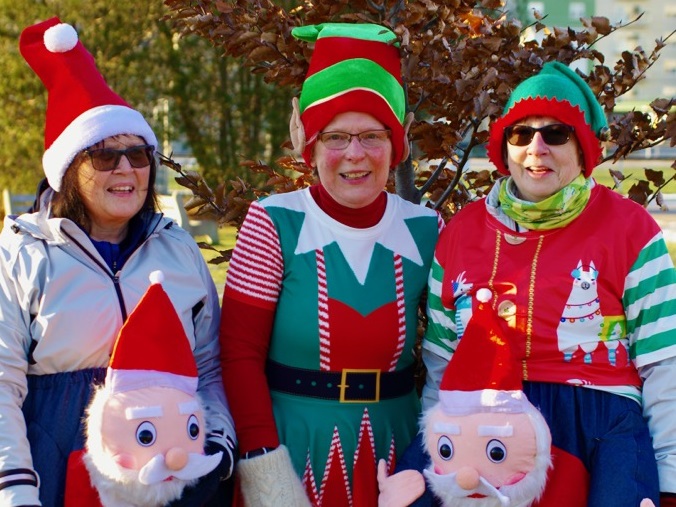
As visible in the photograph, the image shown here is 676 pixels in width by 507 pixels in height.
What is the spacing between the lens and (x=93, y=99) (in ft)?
9.12

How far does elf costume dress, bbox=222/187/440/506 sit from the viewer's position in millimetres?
2773

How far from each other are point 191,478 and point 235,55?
1821 mm

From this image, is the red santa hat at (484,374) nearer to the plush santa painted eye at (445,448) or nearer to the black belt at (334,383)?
the plush santa painted eye at (445,448)

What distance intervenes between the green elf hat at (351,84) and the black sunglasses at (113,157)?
1.65ft

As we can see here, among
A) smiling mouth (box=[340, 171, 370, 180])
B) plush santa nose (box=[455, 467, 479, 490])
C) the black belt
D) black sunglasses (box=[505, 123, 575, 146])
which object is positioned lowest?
plush santa nose (box=[455, 467, 479, 490])

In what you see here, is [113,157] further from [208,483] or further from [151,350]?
[208,483]

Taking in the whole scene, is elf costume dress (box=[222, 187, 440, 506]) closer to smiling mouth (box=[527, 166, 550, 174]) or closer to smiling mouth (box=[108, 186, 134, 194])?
smiling mouth (box=[108, 186, 134, 194])

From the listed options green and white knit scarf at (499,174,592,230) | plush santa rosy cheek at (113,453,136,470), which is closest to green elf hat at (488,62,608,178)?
green and white knit scarf at (499,174,592,230)

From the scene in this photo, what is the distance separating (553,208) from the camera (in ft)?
8.50

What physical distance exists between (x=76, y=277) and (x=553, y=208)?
1.38 metres

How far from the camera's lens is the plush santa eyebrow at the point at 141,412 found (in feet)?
7.79

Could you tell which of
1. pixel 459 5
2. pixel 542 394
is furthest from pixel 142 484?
pixel 459 5

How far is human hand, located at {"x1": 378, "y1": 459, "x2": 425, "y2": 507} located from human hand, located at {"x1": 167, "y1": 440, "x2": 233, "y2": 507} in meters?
0.45

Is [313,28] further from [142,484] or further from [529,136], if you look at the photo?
[142,484]
